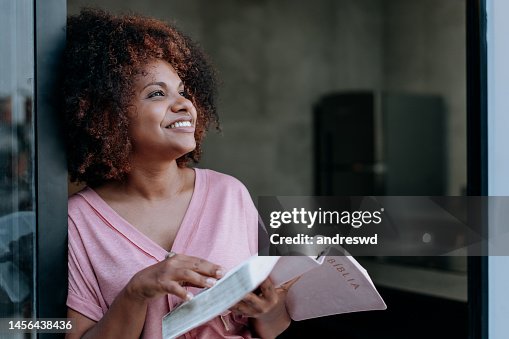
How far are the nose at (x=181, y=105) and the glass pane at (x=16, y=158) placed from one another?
12.5 inches

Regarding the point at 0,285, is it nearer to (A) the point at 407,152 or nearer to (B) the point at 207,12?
(B) the point at 207,12

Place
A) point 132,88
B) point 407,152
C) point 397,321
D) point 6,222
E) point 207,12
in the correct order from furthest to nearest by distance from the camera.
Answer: point 407,152 → point 207,12 → point 397,321 → point 132,88 → point 6,222

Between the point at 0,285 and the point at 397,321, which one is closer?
the point at 0,285

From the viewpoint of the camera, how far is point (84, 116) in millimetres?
1463

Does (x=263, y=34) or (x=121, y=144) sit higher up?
(x=263, y=34)

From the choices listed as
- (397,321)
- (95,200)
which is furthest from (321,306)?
(397,321)

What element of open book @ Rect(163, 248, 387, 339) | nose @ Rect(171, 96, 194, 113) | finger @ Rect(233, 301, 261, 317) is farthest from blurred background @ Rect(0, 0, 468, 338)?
finger @ Rect(233, 301, 261, 317)

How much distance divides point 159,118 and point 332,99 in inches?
204

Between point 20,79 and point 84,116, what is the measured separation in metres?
0.15

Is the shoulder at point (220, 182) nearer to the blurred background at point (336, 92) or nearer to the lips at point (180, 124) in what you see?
the lips at point (180, 124)

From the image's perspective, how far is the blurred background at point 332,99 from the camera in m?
6.27

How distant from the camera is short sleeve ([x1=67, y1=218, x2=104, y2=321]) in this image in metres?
1.44

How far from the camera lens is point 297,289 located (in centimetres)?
155

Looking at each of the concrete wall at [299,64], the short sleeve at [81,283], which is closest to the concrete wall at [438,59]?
the concrete wall at [299,64]
